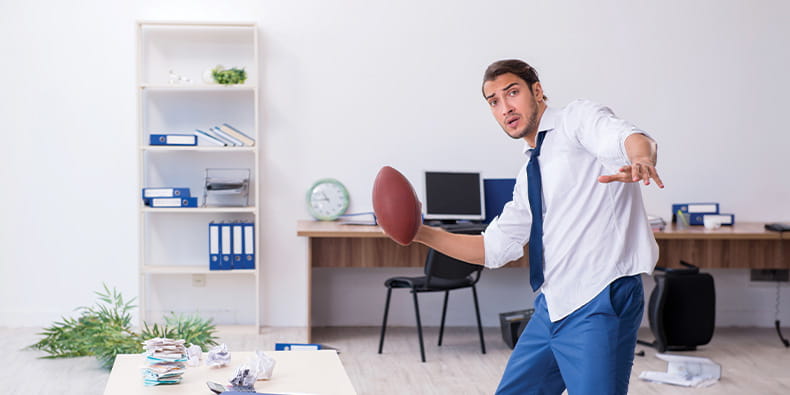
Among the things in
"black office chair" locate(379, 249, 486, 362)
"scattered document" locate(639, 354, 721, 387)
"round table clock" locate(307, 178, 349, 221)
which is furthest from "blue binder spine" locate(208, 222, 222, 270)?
"scattered document" locate(639, 354, 721, 387)

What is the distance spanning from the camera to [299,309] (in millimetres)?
5039

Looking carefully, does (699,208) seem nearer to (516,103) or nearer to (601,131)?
(516,103)

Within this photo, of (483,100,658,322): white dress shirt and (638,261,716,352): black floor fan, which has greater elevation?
(483,100,658,322): white dress shirt

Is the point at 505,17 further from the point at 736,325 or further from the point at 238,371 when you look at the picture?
the point at 238,371

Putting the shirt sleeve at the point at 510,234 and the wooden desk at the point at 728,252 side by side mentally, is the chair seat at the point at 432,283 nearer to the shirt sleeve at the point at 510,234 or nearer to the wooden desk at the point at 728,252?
the wooden desk at the point at 728,252

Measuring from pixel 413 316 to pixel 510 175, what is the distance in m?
1.15

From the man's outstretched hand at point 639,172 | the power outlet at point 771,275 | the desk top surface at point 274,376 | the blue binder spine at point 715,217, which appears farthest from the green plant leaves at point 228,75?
the power outlet at point 771,275

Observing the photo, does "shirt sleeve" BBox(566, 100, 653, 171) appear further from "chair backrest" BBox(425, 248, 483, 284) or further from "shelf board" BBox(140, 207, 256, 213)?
"shelf board" BBox(140, 207, 256, 213)

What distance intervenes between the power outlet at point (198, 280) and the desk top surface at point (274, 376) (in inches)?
97.4

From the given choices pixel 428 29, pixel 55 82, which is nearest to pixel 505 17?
pixel 428 29

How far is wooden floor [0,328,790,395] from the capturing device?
3744 millimetres

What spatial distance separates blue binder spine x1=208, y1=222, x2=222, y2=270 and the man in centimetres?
278

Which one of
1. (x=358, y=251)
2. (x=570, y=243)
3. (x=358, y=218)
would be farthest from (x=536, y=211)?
(x=358, y=218)

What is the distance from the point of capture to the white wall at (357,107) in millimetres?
4867
